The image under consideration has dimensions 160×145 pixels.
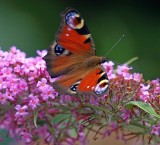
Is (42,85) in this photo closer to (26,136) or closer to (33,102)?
(33,102)

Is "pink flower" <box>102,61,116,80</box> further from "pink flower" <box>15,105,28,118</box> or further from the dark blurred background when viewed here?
the dark blurred background

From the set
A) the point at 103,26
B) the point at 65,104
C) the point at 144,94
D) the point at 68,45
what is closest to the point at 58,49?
the point at 68,45

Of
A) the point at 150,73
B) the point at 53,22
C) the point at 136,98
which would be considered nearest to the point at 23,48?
the point at 53,22

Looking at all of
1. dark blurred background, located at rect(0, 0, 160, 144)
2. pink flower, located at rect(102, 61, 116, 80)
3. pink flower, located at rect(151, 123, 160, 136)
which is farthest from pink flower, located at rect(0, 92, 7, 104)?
dark blurred background, located at rect(0, 0, 160, 144)

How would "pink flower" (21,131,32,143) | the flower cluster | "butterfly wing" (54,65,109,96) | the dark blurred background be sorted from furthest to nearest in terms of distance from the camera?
the dark blurred background, "pink flower" (21,131,32,143), the flower cluster, "butterfly wing" (54,65,109,96)

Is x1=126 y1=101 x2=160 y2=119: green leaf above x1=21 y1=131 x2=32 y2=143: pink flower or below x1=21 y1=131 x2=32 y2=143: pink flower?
below

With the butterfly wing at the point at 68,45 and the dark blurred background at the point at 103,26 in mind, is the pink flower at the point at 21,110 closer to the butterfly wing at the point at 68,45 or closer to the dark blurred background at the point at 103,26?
the butterfly wing at the point at 68,45
